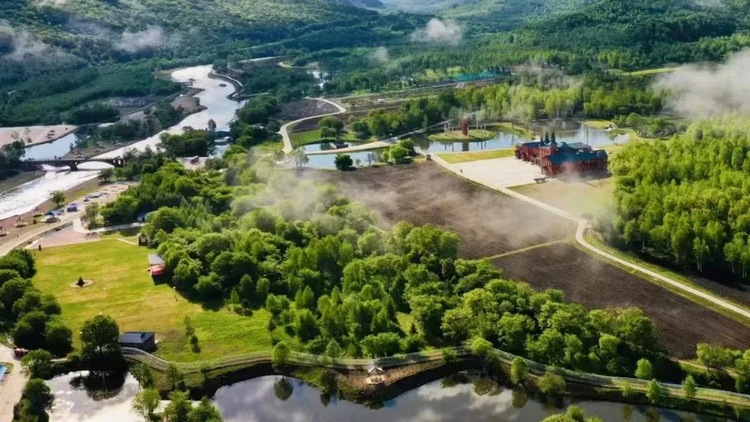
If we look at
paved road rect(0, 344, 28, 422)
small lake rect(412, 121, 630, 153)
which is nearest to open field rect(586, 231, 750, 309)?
paved road rect(0, 344, 28, 422)

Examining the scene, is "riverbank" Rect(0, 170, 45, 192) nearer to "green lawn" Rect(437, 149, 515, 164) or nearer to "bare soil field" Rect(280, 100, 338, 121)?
"bare soil field" Rect(280, 100, 338, 121)

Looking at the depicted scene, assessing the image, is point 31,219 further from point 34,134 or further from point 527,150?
point 527,150

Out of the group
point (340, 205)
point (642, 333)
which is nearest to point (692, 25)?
point (340, 205)

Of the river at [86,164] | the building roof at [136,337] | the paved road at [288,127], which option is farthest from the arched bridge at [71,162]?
the building roof at [136,337]

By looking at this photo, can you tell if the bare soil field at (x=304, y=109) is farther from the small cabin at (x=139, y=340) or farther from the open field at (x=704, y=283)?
the small cabin at (x=139, y=340)

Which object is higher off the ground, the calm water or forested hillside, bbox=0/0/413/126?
forested hillside, bbox=0/0/413/126

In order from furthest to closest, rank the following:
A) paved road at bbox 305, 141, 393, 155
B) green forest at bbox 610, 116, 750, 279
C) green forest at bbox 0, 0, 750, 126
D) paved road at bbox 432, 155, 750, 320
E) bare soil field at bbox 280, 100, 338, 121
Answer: green forest at bbox 0, 0, 750, 126 → bare soil field at bbox 280, 100, 338, 121 → paved road at bbox 305, 141, 393, 155 → green forest at bbox 610, 116, 750, 279 → paved road at bbox 432, 155, 750, 320

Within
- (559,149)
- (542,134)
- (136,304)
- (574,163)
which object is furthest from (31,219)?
(542,134)
